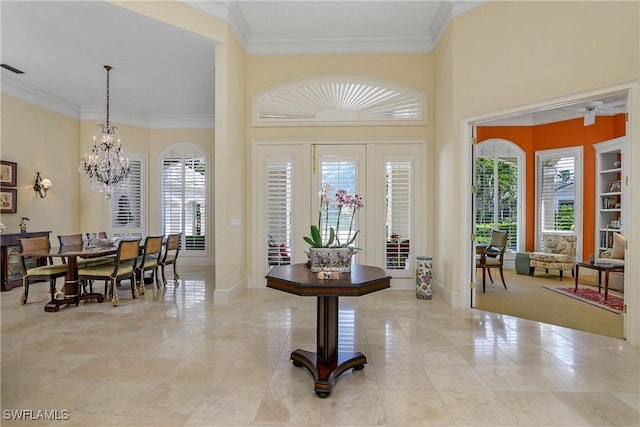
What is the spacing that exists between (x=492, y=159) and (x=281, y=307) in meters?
6.53

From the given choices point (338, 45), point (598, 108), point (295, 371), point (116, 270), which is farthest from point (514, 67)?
point (116, 270)

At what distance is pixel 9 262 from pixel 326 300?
6100 mm

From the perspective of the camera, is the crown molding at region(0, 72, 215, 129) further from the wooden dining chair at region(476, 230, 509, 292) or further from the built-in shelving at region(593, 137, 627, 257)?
the built-in shelving at region(593, 137, 627, 257)

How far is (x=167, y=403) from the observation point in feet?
7.53

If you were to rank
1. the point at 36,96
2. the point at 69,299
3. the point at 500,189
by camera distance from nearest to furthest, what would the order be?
the point at 69,299 < the point at 36,96 < the point at 500,189

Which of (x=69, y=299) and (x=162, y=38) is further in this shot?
(x=69, y=299)

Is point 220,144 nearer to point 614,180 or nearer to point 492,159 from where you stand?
point 492,159

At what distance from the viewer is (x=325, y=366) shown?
2.60 m

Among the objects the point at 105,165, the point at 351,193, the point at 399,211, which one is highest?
the point at 105,165

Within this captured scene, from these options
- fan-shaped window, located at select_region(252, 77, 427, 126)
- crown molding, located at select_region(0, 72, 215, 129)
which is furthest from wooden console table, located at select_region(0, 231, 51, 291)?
fan-shaped window, located at select_region(252, 77, 427, 126)

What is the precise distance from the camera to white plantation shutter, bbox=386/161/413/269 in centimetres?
566

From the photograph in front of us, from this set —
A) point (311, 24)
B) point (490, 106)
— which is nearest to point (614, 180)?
point (490, 106)

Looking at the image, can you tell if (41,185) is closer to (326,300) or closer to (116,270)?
(116,270)

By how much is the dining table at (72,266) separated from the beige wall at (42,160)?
2.13 metres
